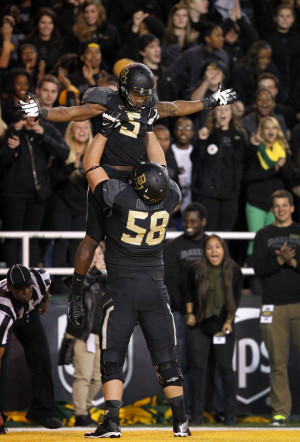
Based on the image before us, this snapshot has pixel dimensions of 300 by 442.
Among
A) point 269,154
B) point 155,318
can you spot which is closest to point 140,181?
point 155,318

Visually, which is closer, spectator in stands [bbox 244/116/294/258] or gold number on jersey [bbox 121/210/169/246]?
gold number on jersey [bbox 121/210/169/246]

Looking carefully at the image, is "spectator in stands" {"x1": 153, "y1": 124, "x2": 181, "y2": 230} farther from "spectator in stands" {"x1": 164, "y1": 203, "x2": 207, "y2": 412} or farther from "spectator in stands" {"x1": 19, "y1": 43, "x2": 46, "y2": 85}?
"spectator in stands" {"x1": 19, "y1": 43, "x2": 46, "y2": 85}

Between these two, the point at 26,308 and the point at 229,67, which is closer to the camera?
the point at 26,308

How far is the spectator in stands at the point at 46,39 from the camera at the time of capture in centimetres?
1317

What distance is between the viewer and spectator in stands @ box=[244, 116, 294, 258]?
11.8 metres

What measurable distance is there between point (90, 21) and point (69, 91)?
1.61 meters

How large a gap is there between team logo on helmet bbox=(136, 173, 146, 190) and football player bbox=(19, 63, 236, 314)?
17.6 inches

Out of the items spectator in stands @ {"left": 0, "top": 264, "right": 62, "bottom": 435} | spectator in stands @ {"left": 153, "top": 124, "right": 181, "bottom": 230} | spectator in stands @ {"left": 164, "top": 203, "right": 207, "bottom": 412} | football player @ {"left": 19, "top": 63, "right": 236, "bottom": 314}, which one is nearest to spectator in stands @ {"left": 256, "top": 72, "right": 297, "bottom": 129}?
spectator in stands @ {"left": 153, "top": 124, "right": 181, "bottom": 230}

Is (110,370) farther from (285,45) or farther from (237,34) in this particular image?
(285,45)

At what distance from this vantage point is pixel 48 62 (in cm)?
1324

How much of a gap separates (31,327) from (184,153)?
3229 mm

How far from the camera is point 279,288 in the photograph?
35.8ft

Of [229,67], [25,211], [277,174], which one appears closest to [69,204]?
[25,211]

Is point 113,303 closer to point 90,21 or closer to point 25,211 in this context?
point 25,211
